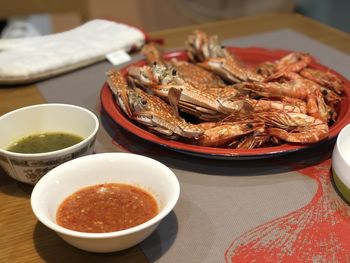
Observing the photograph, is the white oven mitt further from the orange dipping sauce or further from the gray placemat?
the orange dipping sauce

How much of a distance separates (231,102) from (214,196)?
0.28m

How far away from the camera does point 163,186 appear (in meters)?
0.89

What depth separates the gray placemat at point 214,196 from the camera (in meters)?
0.87

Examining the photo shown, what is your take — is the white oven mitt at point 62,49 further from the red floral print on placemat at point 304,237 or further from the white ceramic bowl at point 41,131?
the red floral print on placemat at point 304,237

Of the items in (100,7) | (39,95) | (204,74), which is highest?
(204,74)

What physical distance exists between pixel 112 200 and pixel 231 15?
8.68ft

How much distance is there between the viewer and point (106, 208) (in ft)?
2.87

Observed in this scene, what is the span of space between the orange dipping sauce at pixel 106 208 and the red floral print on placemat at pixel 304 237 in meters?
0.18

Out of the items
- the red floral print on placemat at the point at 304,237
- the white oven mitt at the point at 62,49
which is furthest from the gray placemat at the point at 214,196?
the white oven mitt at the point at 62,49

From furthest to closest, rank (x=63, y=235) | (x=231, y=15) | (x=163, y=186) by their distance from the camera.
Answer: (x=231, y=15) → (x=163, y=186) → (x=63, y=235)

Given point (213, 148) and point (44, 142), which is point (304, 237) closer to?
point (213, 148)

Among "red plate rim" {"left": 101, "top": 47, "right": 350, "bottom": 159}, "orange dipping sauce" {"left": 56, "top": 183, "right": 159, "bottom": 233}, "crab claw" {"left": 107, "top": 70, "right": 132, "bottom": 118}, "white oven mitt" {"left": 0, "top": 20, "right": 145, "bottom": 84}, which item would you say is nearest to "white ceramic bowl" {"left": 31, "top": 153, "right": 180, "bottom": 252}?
"orange dipping sauce" {"left": 56, "top": 183, "right": 159, "bottom": 233}

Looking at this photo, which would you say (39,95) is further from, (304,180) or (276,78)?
(304,180)

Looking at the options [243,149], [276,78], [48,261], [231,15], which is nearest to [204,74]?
[276,78]
